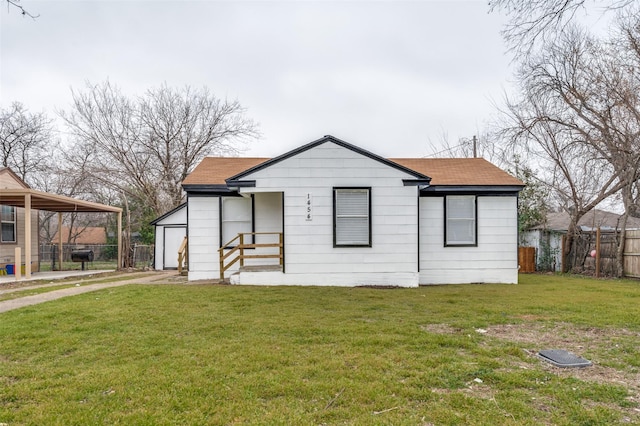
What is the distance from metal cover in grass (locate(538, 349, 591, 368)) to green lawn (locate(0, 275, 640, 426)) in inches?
4.9

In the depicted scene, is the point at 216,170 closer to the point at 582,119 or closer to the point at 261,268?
the point at 261,268

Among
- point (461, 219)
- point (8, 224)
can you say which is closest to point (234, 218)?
point (461, 219)

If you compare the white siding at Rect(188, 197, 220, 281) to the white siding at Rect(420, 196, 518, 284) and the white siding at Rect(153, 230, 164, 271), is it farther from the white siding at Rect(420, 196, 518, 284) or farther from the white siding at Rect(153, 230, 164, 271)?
the white siding at Rect(153, 230, 164, 271)

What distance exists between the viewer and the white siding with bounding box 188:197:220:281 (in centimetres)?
1152

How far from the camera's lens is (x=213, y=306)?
7262 mm

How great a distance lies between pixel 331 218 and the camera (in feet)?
34.1

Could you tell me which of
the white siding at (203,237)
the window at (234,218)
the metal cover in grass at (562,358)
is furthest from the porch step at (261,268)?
the metal cover in grass at (562,358)

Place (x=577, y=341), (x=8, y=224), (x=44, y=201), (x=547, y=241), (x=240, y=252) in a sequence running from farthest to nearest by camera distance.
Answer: (x=547, y=241) < (x=8, y=224) < (x=44, y=201) < (x=240, y=252) < (x=577, y=341)

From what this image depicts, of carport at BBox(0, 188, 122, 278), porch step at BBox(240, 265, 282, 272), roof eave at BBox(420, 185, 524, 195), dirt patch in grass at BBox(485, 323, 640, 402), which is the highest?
roof eave at BBox(420, 185, 524, 195)

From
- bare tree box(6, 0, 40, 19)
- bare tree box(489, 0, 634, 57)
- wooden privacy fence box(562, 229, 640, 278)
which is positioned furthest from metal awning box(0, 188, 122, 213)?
wooden privacy fence box(562, 229, 640, 278)

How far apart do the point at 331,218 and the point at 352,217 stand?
0.55 meters

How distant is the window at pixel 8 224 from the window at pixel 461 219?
1593cm

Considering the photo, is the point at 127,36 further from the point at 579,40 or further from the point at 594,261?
the point at 594,261

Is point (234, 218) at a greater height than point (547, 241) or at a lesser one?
greater
